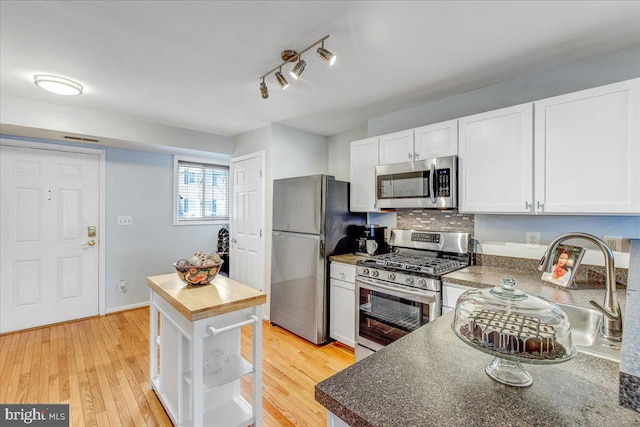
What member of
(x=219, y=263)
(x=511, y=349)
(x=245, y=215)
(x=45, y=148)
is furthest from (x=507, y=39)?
(x=45, y=148)

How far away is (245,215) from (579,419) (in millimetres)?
3661

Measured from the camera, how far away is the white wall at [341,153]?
12.6ft

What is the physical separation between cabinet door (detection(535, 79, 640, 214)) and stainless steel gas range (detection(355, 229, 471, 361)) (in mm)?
799

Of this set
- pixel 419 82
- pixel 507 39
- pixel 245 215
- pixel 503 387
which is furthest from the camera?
pixel 245 215

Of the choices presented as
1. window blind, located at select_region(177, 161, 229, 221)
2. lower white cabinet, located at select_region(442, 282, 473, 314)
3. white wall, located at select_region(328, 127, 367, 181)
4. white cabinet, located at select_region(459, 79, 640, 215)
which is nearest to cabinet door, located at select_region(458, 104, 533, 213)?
white cabinet, located at select_region(459, 79, 640, 215)

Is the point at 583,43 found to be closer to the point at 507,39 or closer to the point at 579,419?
the point at 507,39

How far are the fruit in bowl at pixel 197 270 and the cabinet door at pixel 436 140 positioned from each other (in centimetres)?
196

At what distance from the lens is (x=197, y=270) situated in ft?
6.09

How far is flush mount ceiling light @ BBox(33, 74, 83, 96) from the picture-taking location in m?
2.31

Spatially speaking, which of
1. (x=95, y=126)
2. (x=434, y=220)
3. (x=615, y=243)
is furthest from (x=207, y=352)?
(x=95, y=126)

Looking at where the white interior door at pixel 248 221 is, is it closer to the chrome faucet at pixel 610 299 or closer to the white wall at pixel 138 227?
the white wall at pixel 138 227

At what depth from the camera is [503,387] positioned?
0.80m

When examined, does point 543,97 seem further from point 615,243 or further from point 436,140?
point 615,243

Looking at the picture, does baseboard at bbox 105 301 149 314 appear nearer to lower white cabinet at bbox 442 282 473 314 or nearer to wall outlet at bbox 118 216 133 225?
wall outlet at bbox 118 216 133 225
